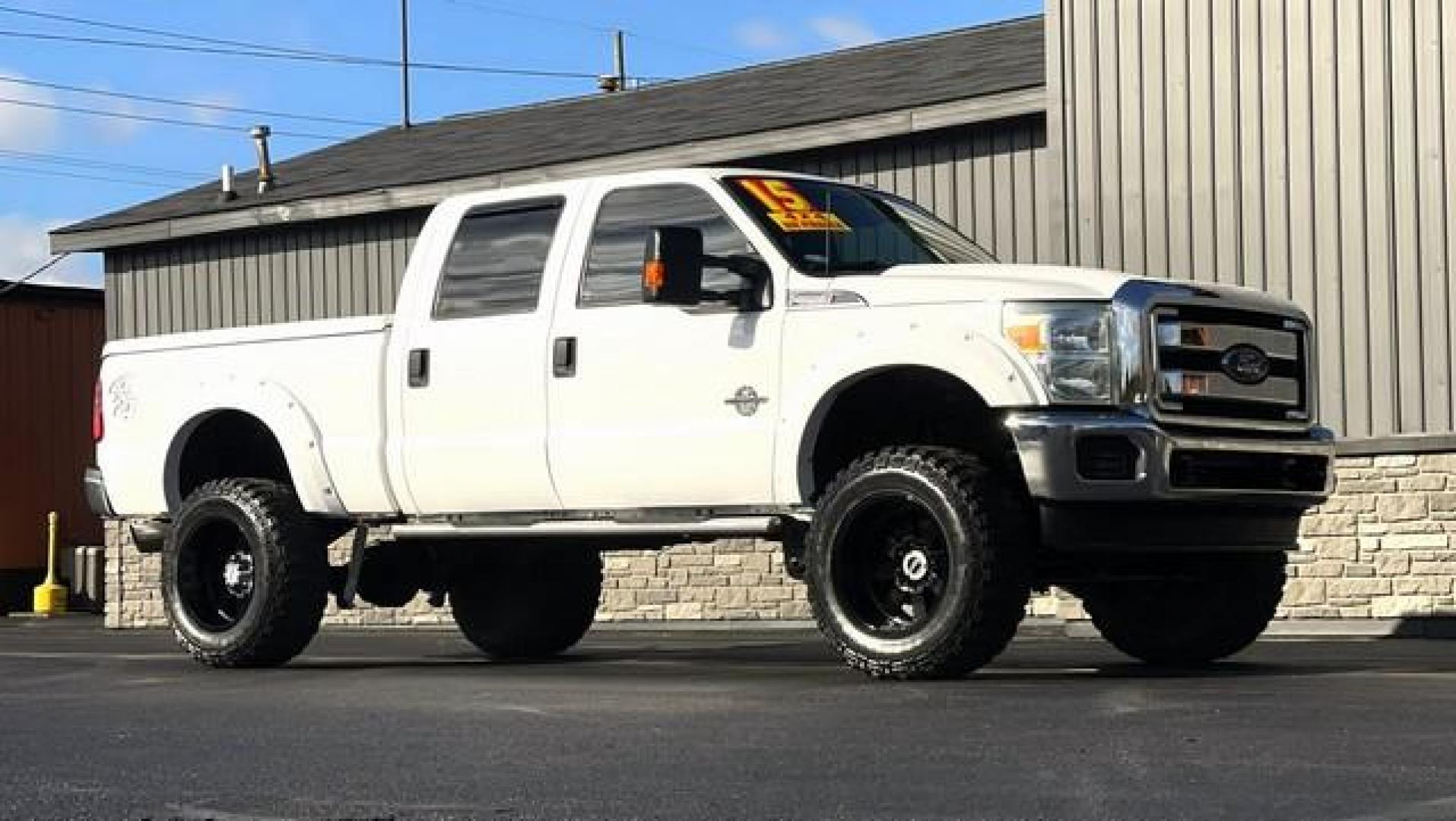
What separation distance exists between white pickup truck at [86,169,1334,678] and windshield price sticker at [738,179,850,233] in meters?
0.02

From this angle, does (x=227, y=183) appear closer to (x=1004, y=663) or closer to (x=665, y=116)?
(x=665, y=116)

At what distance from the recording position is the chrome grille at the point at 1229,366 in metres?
9.03

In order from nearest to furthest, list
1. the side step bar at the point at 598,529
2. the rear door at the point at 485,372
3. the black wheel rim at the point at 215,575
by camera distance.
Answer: the side step bar at the point at 598,529 < the rear door at the point at 485,372 < the black wheel rim at the point at 215,575

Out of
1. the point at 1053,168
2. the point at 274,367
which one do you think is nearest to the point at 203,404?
the point at 274,367

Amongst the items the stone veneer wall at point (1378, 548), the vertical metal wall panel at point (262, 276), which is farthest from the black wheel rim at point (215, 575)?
the vertical metal wall panel at point (262, 276)

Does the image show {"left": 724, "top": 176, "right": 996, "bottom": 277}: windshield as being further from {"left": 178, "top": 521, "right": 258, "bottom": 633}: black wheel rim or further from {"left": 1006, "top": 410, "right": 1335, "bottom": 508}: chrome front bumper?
{"left": 178, "top": 521, "right": 258, "bottom": 633}: black wheel rim

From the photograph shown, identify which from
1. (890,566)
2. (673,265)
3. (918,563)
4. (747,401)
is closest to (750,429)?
(747,401)

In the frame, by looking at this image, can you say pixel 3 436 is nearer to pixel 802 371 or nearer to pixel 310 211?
pixel 310 211

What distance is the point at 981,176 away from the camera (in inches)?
679

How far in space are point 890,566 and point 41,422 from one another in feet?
70.1

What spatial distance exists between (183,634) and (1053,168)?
7.35 meters

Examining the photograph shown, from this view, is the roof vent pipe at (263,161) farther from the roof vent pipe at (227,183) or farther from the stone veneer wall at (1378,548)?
the stone veneer wall at (1378,548)

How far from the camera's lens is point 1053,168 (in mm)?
16078

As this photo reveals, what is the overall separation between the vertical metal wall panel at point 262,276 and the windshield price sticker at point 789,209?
10.6m
